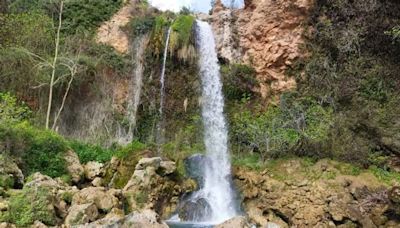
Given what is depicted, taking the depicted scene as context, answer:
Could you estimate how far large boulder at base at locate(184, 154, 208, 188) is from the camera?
16953 mm

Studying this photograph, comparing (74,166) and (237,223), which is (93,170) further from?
(237,223)

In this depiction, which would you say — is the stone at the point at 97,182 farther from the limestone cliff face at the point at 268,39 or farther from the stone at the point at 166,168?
the limestone cliff face at the point at 268,39

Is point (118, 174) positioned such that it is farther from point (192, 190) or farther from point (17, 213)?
point (17, 213)

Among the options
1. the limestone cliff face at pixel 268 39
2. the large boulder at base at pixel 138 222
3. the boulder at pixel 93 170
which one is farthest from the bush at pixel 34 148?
the limestone cliff face at pixel 268 39

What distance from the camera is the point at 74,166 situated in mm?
16172

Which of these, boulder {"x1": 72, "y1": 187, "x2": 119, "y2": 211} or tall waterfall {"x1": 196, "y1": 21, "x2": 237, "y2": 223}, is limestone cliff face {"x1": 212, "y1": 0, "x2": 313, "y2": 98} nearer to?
tall waterfall {"x1": 196, "y1": 21, "x2": 237, "y2": 223}

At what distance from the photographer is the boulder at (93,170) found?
1608 cm

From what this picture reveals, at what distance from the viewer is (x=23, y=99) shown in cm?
2136

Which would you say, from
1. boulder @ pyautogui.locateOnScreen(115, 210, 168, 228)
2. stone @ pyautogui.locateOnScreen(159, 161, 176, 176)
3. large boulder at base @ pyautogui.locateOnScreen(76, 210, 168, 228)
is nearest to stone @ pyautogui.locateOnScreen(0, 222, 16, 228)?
large boulder at base @ pyautogui.locateOnScreen(76, 210, 168, 228)

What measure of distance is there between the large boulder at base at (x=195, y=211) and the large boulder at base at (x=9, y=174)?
551cm

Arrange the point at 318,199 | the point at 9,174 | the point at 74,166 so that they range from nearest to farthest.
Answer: the point at 9,174, the point at 318,199, the point at 74,166

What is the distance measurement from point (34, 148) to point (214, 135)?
862cm

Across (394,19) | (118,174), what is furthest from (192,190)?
(394,19)

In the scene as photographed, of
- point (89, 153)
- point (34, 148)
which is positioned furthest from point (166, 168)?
point (34, 148)
